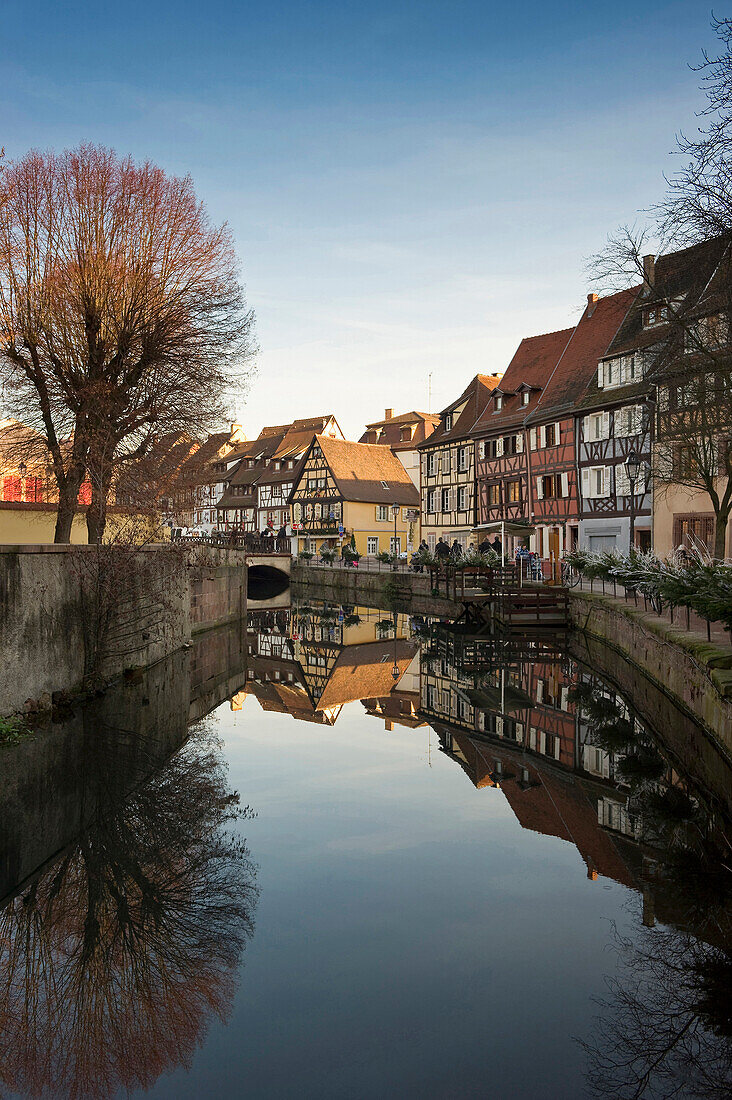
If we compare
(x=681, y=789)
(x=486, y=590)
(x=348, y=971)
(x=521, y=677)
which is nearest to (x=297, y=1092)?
(x=348, y=971)

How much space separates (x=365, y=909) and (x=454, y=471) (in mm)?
42959

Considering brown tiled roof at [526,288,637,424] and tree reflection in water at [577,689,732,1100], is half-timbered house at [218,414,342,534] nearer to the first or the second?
brown tiled roof at [526,288,637,424]

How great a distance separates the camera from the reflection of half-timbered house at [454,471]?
156 feet

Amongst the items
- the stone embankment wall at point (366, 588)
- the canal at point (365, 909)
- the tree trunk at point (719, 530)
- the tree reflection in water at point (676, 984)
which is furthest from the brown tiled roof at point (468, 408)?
the tree reflection in water at point (676, 984)

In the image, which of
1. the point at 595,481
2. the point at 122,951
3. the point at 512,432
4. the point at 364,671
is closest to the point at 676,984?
the point at 122,951

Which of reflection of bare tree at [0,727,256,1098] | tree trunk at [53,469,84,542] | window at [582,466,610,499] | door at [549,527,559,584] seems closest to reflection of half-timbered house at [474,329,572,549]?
door at [549,527,559,584]

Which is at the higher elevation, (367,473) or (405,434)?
(405,434)

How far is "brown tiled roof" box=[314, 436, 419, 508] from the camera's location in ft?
212

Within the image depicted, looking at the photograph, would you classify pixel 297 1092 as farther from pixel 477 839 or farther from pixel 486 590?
pixel 486 590

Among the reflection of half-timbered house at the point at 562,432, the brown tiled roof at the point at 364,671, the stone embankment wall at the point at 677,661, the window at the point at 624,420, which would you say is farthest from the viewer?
the reflection of half-timbered house at the point at 562,432

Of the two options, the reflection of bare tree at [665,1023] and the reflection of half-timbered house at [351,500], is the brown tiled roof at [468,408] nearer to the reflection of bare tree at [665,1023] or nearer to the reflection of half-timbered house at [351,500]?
the reflection of half-timbered house at [351,500]

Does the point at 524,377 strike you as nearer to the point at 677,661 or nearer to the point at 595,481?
the point at 595,481

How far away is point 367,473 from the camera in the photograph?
6725cm

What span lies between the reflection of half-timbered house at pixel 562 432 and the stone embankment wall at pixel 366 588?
5.63m
